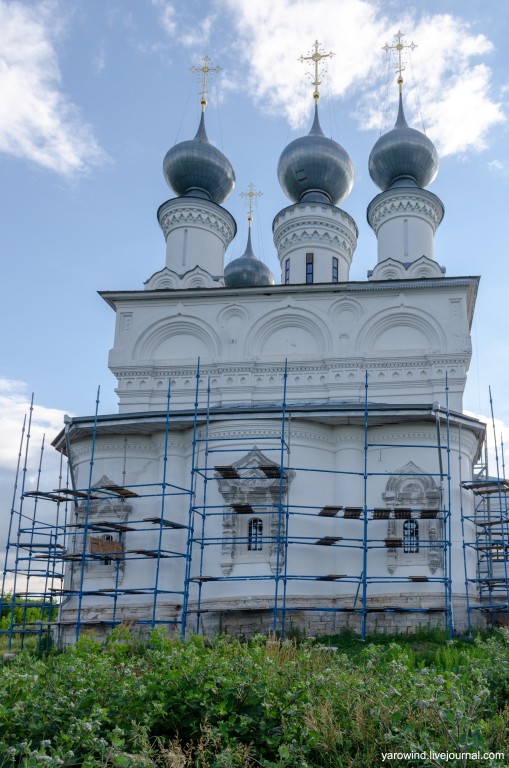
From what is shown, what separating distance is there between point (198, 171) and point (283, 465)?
7.69 metres

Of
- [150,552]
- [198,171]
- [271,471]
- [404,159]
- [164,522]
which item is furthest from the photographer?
[198,171]

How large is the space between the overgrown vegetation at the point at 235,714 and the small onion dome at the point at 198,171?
1260 cm

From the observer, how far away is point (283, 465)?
36.1 ft

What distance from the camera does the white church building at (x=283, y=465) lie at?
10.6m

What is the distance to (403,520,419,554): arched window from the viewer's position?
10898 millimetres

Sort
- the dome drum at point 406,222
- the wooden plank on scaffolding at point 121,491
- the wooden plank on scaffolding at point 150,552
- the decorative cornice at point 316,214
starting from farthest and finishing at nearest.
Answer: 1. the decorative cornice at point 316,214
2. the dome drum at point 406,222
3. the wooden plank on scaffolding at point 121,491
4. the wooden plank on scaffolding at point 150,552

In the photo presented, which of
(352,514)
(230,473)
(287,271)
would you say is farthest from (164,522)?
(287,271)

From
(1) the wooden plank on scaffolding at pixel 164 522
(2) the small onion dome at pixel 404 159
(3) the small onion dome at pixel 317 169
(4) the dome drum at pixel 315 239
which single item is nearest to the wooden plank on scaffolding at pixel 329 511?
(1) the wooden plank on scaffolding at pixel 164 522

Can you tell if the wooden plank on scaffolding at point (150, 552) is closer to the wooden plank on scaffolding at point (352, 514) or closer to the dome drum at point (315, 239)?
the wooden plank on scaffolding at point (352, 514)

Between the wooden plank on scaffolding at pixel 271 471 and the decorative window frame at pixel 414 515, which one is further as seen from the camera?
the decorative window frame at pixel 414 515

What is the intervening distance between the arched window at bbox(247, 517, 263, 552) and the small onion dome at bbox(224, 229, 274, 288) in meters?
8.30

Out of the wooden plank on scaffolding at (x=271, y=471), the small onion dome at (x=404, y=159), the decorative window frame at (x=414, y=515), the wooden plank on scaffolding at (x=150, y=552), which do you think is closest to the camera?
the wooden plank on scaffolding at (x=150, y=552)

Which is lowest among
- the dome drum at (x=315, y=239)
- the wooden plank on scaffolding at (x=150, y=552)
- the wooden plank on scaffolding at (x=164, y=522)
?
the wooden plank on scaffolding at (x=150, y=552)

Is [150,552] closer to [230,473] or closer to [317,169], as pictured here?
[230,473]
